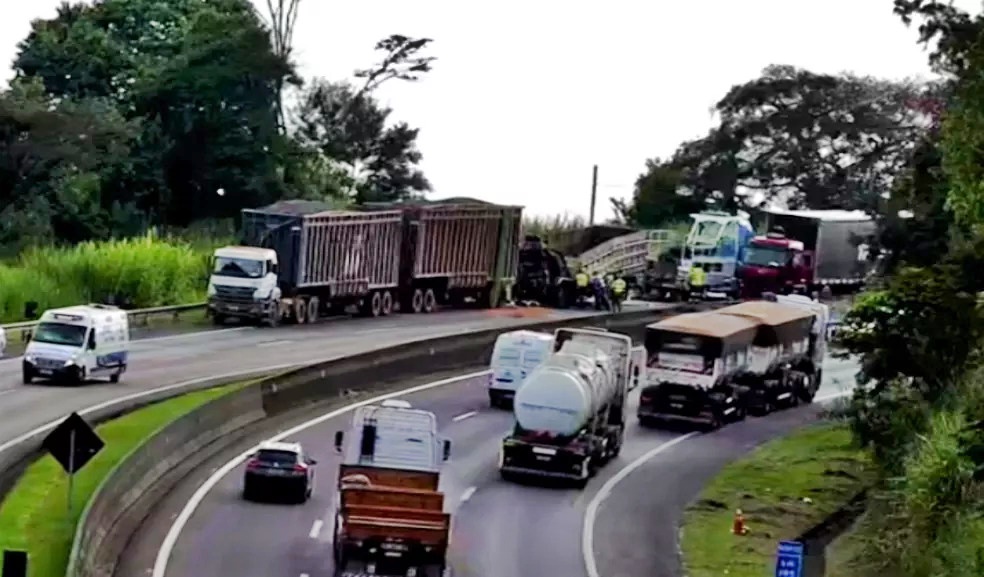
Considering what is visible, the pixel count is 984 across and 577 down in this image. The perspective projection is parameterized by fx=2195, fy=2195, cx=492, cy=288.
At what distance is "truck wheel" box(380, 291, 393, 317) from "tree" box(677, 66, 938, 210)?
43079 mm

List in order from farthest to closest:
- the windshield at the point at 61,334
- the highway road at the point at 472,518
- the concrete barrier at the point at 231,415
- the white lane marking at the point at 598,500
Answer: the windshield at the point at 61,334, the white lane marking at the point at 598,500, the highway road at the point at 472,518, the concrete barrier at the point at 231,415

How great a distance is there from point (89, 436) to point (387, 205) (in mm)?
42238

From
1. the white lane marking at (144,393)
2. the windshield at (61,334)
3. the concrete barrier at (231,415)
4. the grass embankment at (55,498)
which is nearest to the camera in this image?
the grass embankment at (55,498)

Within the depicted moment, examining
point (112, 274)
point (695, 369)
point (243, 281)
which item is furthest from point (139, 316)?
point (695, 369)

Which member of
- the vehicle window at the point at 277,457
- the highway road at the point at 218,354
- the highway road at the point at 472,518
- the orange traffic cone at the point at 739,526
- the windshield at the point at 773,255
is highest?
the windshield at the point at 773,255

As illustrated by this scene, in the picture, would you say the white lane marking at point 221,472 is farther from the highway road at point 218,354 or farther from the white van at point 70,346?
the white van at point 70,346

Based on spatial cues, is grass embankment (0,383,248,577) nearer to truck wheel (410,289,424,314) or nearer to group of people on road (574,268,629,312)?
truck wheel (410,289,424,314)

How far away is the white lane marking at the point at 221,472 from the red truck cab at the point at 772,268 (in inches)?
986

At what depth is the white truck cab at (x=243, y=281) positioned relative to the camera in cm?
6562

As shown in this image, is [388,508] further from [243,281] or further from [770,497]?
[243,281]

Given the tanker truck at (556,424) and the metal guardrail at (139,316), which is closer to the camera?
the tanker truck at (556,424)

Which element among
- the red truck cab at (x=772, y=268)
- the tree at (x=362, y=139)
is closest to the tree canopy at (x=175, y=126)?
the tree at (x=362, y=139)

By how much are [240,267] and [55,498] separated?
1129 inches

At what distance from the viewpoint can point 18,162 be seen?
81.1m
